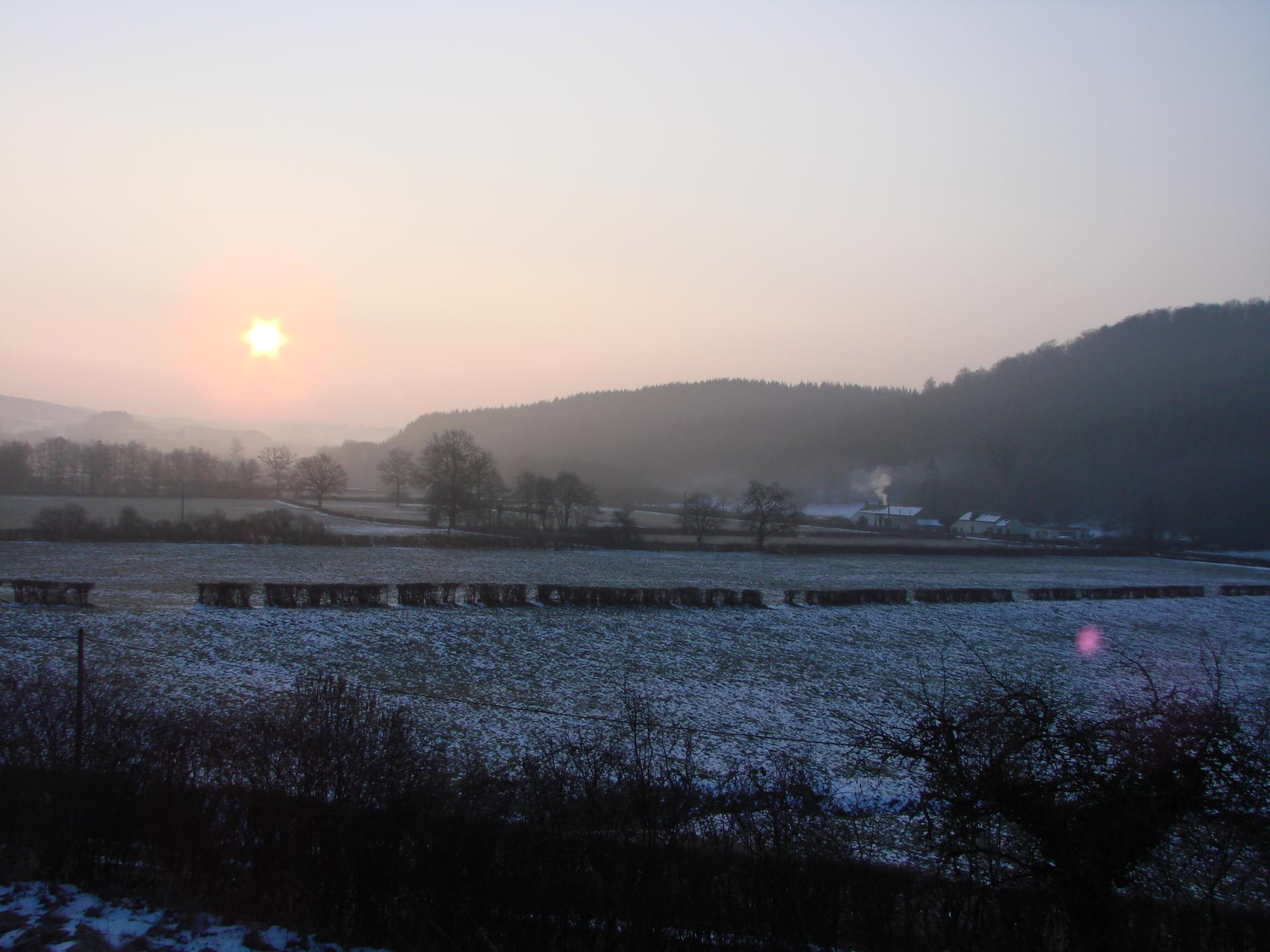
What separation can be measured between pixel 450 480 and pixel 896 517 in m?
65.5

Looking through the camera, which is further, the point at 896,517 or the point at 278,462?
the point at 896,517

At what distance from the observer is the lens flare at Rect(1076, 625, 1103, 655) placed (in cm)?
2850

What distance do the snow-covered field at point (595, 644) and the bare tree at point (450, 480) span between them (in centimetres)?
2198

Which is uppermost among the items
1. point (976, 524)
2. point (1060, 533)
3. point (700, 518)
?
point (700, 518)

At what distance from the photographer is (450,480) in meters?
68.9

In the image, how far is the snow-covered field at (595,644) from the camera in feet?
62.5

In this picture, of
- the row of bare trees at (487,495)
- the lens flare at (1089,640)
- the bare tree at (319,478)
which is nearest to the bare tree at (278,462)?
the bare tree at (319,478)

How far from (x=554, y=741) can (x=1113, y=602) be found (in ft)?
126

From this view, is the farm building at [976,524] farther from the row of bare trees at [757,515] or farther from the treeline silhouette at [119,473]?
the treeline silhouette at [119,473]

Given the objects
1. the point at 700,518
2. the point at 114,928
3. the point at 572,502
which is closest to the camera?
the point at 114,928

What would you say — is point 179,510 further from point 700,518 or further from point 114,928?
point 114,928

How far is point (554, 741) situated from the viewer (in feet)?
48.9

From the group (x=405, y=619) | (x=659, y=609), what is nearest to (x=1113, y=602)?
(x=659, y=609)

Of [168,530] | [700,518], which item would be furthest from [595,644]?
[700,518]
